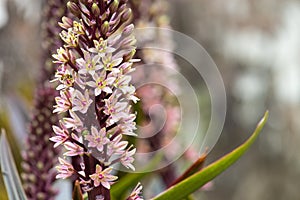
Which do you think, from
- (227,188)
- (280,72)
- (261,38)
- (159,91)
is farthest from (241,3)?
(159,91)

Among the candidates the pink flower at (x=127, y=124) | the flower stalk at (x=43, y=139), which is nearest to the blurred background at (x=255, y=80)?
the flower stalk at (x=43, y=139)

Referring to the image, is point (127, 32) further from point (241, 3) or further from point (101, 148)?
point (241, 3)

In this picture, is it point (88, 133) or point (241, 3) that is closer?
point (88, 133)

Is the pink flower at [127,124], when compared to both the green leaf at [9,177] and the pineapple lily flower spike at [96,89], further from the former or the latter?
the green leaf at [9,177]

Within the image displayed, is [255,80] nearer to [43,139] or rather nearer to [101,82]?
[43,139]

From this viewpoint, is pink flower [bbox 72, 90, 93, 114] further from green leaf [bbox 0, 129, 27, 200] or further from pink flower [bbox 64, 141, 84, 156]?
green leaf [bbox 0, 129, 27, 200]

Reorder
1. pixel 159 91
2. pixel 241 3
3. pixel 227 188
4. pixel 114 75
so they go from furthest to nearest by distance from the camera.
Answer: pixel 227 188, pixel 241 3, pixel 159 91, pixel 114 75

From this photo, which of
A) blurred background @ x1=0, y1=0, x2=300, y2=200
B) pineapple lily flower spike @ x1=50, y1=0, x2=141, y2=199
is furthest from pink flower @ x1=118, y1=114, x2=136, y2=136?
blurred background @ x1=0, y1=0, x2=300, y2=200

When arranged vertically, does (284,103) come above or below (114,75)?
below
